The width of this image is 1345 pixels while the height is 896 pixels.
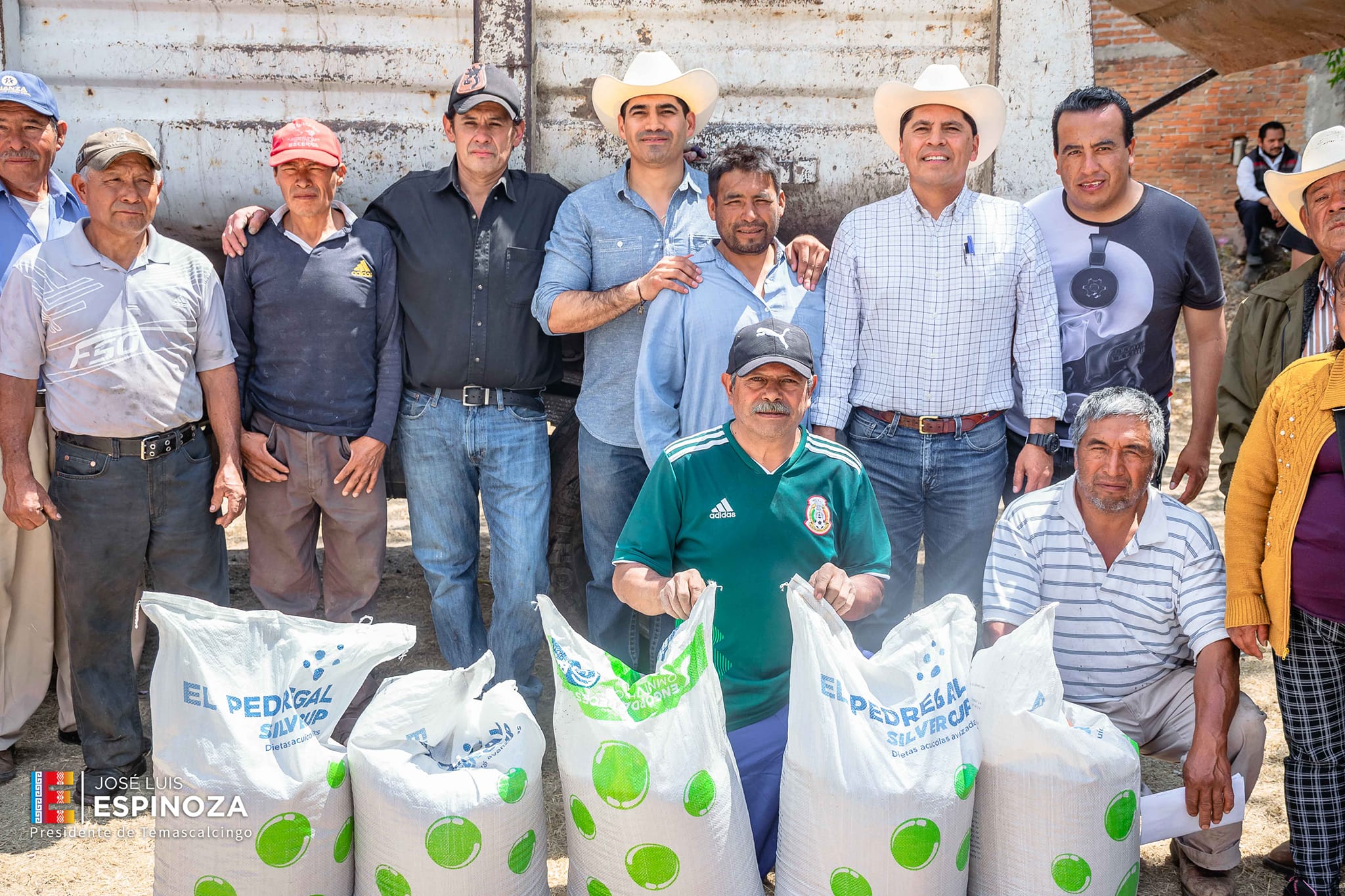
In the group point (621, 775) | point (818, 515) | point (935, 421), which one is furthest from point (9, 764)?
point (935, 421)

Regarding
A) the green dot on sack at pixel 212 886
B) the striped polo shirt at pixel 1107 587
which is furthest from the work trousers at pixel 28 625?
the striped polo shirt at pixel 1107 587

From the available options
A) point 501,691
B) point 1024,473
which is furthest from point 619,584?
point 1024,473

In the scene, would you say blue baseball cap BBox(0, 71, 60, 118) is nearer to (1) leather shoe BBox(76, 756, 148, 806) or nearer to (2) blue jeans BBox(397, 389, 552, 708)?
(2) blue jeans BBox(397, 389, 552, 708)

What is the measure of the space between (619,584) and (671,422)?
62 cm

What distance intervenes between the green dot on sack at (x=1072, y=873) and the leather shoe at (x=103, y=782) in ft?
7.61

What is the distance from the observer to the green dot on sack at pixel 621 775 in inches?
84.1

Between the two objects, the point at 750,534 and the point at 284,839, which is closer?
the point at 284,839

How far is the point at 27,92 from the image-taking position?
10.1ft

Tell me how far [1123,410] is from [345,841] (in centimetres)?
192

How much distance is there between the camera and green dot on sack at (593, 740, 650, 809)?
2.14 metres

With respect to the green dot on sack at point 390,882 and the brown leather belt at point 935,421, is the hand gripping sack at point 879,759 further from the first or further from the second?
the brown leather belt at point 935,421

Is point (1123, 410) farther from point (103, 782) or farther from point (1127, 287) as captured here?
point (103, 782)

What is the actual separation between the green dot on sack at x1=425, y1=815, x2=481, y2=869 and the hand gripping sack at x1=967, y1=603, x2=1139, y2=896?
3.30 feet

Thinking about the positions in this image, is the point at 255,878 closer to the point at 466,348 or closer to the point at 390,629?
the point at 390,629
